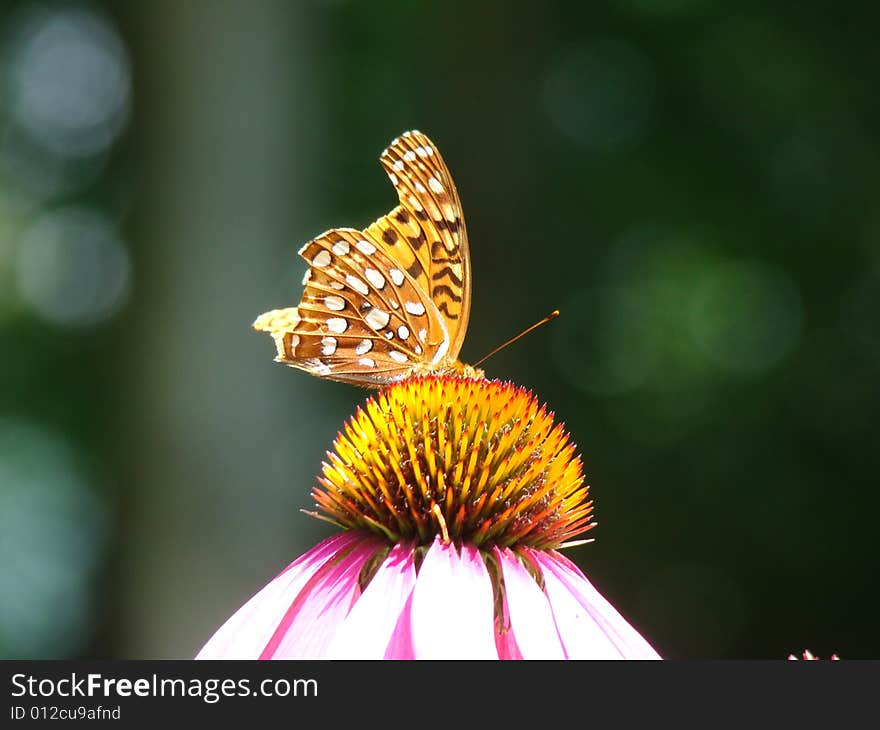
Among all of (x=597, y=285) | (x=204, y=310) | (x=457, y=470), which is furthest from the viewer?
(x=597, y=285)

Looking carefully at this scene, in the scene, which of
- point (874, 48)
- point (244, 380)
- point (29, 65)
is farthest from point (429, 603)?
point (29, 65)

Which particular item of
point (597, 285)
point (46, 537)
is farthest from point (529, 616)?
point (46, 537)

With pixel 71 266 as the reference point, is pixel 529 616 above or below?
below

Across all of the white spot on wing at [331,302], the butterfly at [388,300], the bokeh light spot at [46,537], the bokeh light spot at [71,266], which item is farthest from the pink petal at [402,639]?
the bokeh light spot at [46,537]

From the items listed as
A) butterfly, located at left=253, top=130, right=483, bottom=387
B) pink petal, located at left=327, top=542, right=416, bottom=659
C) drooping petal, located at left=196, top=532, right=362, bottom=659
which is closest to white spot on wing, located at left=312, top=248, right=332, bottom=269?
butterfly, located at left=253, top=130, right=483, bottom=387

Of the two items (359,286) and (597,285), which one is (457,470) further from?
(597,285)

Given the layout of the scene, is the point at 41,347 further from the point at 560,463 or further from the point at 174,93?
the point at 560,463
